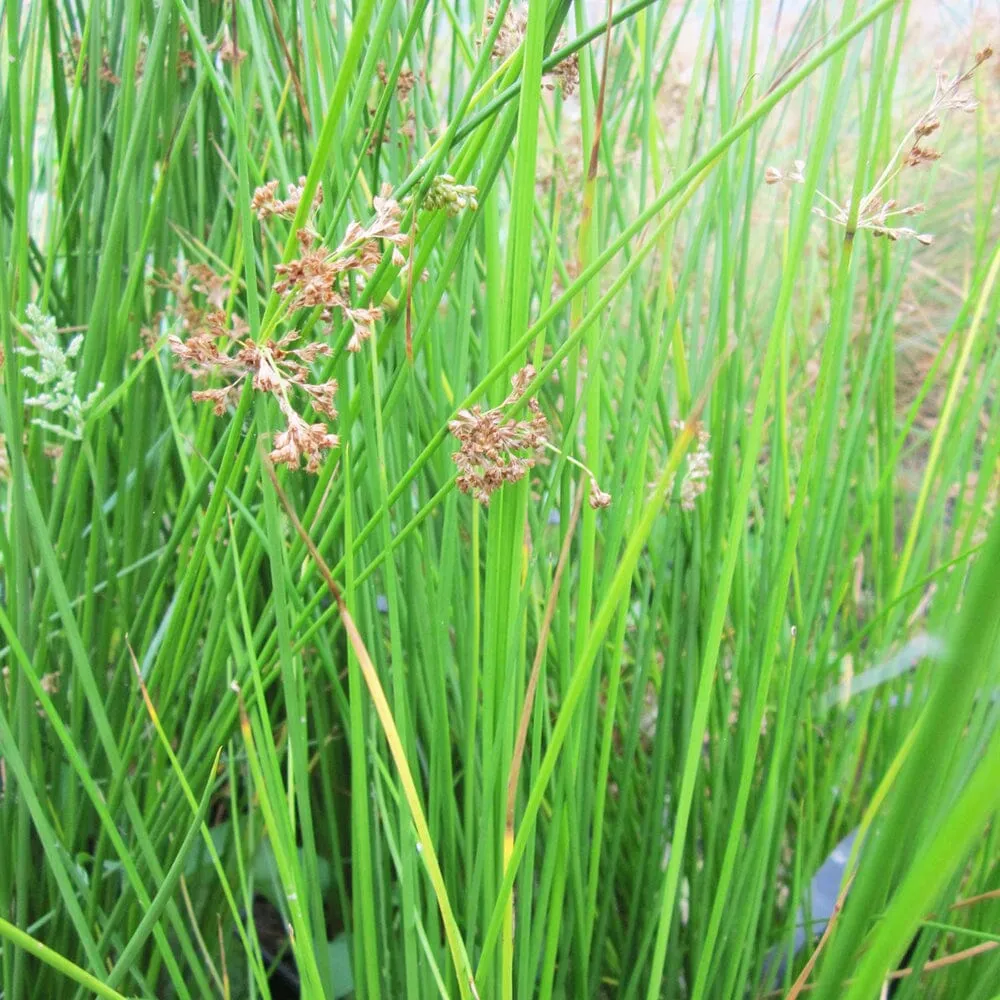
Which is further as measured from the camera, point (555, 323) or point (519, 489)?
point (555, 323)

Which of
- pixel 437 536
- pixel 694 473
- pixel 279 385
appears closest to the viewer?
pixel 279 385

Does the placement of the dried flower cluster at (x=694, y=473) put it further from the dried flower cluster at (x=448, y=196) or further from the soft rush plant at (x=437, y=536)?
the dried flower cluster at (x=448, y=196)

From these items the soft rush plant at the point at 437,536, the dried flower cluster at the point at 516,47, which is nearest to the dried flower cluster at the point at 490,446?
the soft rush plant at the point at 437,536

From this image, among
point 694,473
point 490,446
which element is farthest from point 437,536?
point 490,446

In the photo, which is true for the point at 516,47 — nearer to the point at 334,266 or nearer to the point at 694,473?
the point at 334,266

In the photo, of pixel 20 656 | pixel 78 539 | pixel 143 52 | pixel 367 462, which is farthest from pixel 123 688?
pixel 143 52

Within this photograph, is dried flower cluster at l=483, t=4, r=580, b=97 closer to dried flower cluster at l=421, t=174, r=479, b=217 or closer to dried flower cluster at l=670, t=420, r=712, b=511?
dried flower cluster at l=421, t=174, r=479, b=217

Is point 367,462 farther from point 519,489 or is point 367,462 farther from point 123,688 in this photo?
point 123,688
